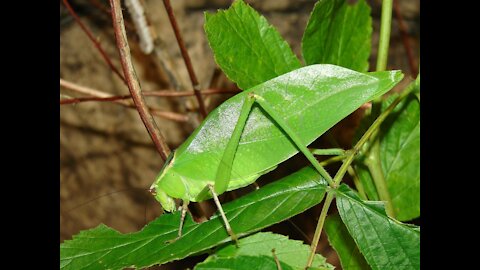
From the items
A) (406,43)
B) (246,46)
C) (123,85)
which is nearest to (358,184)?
(246,46)

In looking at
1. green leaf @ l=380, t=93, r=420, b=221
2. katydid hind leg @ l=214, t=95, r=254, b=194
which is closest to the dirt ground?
green leaf @ l=380, t=93, r=420, b=221

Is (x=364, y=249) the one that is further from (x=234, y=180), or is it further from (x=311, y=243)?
(x=234, y=180)

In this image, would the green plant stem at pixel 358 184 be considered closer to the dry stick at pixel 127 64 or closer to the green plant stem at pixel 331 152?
the green plant stem at pixel 331 152

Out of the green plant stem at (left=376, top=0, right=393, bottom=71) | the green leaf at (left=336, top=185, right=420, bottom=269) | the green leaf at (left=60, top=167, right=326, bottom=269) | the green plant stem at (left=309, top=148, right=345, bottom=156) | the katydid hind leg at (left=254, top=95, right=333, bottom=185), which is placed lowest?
the green leaf at (left=336, top=185, right=420, bottom=269)

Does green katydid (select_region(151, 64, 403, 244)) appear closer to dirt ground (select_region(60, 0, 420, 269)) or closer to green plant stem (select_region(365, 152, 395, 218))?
green plant stem (select_region(365, 152, 395, 218))

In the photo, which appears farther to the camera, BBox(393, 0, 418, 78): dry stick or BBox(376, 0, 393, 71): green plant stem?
BBox(393, 0, 418, 78): dry stick

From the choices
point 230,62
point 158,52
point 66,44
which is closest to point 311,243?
point 230,62
